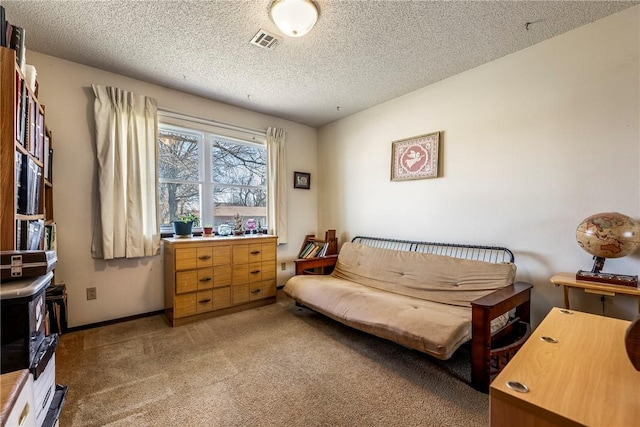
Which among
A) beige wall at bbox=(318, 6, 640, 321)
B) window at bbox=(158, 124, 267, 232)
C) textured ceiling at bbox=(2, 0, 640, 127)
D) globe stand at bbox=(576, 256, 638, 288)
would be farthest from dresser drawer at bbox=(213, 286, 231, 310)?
globe stand at bbox=(576, 256, 638, 288)

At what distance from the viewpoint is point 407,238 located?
10.2 ft

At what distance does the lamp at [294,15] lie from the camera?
165cm

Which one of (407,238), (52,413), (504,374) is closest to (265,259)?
(407,238)

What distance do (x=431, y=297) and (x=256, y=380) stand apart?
1.57m

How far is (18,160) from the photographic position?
1.33 metres

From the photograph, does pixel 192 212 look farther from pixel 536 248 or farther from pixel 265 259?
pixel 536 248

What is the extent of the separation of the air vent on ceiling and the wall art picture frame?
1.70m

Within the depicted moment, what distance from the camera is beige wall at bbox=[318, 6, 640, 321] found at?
184 cm

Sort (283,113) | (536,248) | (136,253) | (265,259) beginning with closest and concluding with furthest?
(536,248) → (136,253) → (265,259) → (283,113)

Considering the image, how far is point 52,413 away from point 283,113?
134 inches

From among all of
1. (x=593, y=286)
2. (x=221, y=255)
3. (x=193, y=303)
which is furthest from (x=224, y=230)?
(x=593, y=286)

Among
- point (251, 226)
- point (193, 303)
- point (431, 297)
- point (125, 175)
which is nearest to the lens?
point (431, 297)

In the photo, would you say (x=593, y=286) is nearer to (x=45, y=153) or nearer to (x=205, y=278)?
(x=205, y=278)

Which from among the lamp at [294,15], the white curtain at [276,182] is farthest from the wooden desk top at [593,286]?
the white curtain at [276,182]
